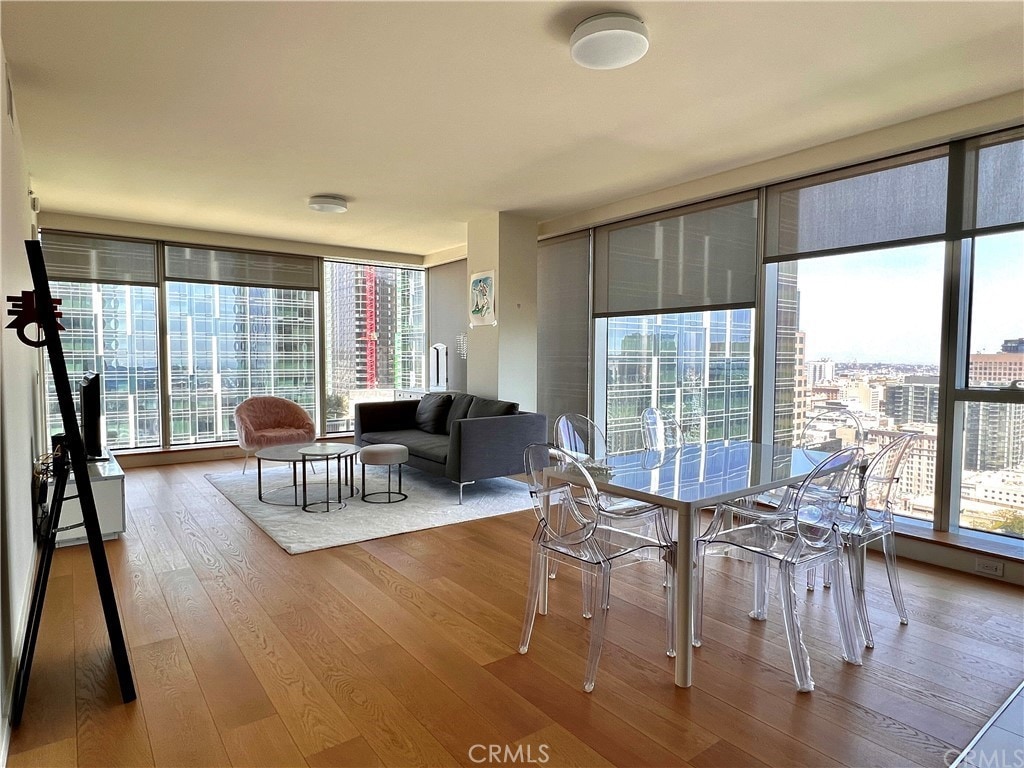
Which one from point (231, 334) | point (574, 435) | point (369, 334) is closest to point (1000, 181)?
point (574, 435)

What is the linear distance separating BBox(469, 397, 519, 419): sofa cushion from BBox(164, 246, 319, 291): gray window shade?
126 inches

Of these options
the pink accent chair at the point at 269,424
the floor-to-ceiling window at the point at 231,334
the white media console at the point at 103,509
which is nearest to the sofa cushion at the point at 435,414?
the pink accent chair at the point at 269,424

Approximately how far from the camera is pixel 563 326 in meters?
6.36

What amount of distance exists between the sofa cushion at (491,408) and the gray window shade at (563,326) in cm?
97

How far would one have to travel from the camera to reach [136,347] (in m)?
6.51

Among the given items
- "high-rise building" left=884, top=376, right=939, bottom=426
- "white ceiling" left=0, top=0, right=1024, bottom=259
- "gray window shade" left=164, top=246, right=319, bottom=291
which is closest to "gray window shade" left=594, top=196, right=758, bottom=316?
"white ceiling" left=0, top=0, right=1024, bottom=259

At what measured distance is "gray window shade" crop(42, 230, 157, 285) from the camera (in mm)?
6031

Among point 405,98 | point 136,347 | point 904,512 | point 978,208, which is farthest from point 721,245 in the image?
point 136,347

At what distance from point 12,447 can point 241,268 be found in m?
5.16

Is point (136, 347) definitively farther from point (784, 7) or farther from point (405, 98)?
point (784, 7)

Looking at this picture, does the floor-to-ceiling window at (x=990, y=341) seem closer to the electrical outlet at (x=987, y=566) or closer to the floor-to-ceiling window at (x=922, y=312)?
the floor-to-ceiling window at (x=922, y=312)

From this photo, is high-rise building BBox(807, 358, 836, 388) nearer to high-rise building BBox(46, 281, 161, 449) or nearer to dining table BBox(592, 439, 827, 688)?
dining table BBox(592, 439, 827, 688)

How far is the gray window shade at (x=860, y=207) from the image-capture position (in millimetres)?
3586

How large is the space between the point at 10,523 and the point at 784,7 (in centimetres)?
361
